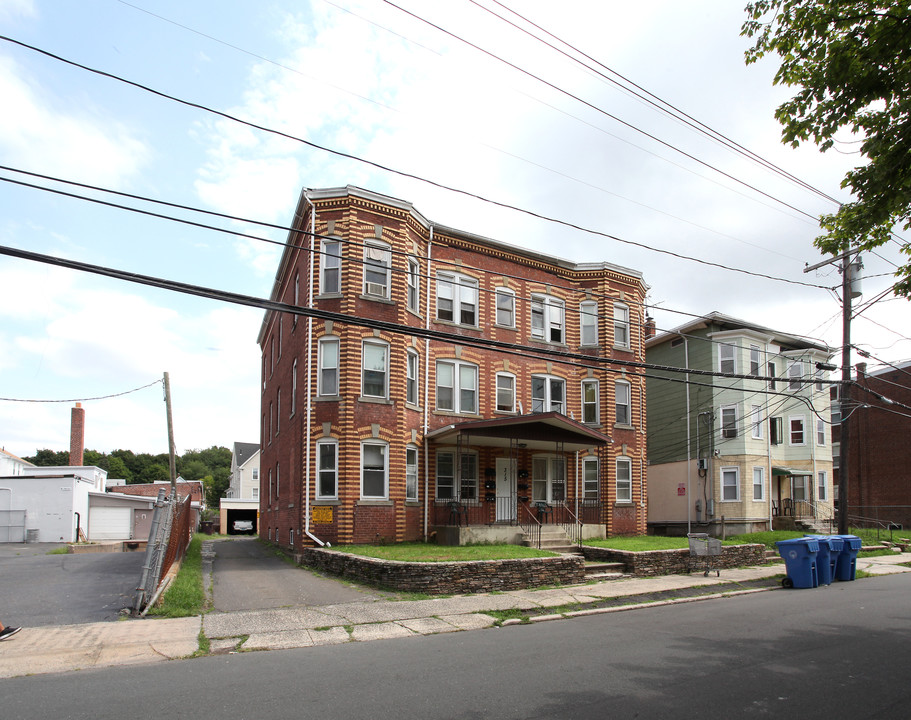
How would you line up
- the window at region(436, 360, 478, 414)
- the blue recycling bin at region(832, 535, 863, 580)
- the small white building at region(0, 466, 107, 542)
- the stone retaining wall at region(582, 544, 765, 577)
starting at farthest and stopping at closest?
the small white building at region(0, 466, 107, 542) → the window at region(436, 360, 478, 414) → the blue recycling bin at region(832, 535, 863, 580) → the stone retaining wall at region(582, 544, 765, 577)

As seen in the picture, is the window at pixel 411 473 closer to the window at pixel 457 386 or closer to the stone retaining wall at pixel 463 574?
the window at pixel 457 386

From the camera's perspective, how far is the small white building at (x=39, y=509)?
35.4 metres

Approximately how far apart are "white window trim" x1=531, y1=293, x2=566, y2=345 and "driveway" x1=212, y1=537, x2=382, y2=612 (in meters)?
11.8

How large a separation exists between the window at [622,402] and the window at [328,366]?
37.9ft

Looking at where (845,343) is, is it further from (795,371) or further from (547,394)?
(795,371)

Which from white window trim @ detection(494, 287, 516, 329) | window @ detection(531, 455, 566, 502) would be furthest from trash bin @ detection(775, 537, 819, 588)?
white window trim @ detection(494, 287, 516, 329)

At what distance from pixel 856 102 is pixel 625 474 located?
739 inches

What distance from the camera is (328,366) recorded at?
67.2ft

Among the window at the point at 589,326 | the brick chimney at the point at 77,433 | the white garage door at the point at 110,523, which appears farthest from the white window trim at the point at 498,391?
the brick chimney at the point at 77,433

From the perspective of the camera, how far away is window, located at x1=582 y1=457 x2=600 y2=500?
25530 mm

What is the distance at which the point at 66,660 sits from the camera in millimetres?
8656

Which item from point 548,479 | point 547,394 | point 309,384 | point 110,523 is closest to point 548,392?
point 547,394

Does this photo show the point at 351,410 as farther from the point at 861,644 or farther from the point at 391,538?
the point at 861,644

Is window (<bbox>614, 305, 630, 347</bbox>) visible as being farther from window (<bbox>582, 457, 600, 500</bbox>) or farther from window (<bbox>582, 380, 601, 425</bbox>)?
window (<bbox>582, 457, 600, 500</bbox>)
